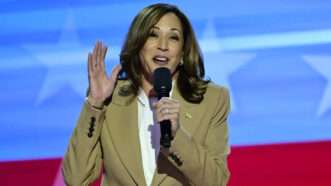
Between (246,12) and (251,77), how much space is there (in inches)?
10.0

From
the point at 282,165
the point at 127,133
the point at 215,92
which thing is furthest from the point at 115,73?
the point at 282,165

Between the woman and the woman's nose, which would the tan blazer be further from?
the woman's nose

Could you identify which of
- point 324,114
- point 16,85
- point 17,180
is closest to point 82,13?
point 16,85

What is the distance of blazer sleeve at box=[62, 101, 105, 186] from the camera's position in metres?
1.51

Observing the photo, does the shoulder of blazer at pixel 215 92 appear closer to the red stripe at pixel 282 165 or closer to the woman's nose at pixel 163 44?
the woman's nose at pixel 163 44

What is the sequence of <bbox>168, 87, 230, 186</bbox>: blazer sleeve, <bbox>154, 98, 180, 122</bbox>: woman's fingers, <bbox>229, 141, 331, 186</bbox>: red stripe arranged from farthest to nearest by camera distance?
1. <bbox>229, 141, 331, 186</bbox>: red stripe
2. <bbox>168, 87, 230, 186</bbox>: blazer sleeve
3. <bbox>154, 98, 180, 122</bbox>: woman's fingers

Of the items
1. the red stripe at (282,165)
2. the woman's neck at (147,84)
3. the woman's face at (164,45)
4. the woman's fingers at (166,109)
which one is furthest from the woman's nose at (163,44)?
the red stripe at (282,165)

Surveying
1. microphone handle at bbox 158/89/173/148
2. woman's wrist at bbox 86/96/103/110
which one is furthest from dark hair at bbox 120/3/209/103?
microphone handle at bbox 158/89/173/148

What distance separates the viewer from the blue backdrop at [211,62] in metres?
2.27

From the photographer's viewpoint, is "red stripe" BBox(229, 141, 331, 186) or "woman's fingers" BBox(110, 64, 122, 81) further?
"red stripe" BBox(229, 141, 331, 186)

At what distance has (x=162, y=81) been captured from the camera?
4.35 feet

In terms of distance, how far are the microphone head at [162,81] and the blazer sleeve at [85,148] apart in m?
0.23

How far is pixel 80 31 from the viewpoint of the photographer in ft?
8.08

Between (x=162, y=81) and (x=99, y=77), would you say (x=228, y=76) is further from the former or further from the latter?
(x=162, y=81)
